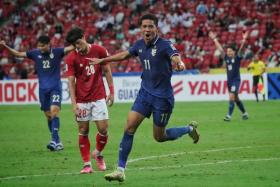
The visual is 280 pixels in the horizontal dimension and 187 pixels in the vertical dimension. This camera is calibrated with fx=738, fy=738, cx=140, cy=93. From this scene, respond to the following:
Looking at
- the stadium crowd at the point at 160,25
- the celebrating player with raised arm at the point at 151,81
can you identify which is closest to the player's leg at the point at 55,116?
the celebrating player with raised arm at the point at 151,81

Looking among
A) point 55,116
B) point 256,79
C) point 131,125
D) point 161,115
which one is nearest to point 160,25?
point 256,79

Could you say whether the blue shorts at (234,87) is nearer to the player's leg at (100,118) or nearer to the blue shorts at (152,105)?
the player's leg at (100,118)

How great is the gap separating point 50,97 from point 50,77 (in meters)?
0.48

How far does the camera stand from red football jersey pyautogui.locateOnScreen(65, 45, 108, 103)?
43.2 ft

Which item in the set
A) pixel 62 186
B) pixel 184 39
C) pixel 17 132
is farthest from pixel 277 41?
pixel 62 186

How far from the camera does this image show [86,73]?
13305 millimetres

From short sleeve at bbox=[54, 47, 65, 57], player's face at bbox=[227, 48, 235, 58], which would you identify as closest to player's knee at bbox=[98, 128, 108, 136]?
short sleeve at bbox=[54, 47, 65, 57]

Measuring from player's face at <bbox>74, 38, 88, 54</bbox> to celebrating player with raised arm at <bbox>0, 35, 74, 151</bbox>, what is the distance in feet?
13.4

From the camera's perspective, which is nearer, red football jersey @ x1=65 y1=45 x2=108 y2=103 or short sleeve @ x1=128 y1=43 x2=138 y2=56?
short sleeve @ x1=128 y1=43 x2=138 y2=56

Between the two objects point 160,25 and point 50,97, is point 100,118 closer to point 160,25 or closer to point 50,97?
point 50,97

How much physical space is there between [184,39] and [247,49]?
397 centimetres

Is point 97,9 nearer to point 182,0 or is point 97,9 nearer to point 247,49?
point 182,0

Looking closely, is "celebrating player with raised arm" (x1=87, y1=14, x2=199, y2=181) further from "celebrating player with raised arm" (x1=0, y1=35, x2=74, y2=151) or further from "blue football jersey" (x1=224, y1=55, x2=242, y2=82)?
"blue football jersey" (x1=224, y1=55, x2=242, y2=82)

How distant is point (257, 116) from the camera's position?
26.2 meters
